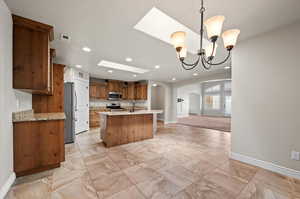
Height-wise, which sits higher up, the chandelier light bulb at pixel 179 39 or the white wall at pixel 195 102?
the chandelier light bulb at pixel 179 39

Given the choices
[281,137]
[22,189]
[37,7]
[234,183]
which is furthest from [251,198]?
[37,7]

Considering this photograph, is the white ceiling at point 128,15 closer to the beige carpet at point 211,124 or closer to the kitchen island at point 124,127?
the kitchen island at point 124,127

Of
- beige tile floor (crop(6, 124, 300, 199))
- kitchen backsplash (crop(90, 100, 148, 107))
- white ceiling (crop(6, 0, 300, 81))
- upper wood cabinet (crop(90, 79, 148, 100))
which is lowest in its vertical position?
beige tile floor (crop(6, 124, 300, 199))

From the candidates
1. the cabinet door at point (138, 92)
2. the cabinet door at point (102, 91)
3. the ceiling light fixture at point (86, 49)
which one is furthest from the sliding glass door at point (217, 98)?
the ceiling light fixture at point (86, 49)

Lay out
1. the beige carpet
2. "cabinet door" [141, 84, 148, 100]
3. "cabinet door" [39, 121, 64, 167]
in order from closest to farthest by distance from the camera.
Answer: "cabinet door" [39, 121, 64, 167] < the beige carpet < "cabinet door" [141, 84, 148, 100]

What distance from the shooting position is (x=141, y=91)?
21.4ft

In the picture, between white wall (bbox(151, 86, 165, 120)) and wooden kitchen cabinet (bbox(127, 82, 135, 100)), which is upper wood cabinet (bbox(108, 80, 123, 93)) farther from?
white wall (bbox(151, 86, 165, 120))

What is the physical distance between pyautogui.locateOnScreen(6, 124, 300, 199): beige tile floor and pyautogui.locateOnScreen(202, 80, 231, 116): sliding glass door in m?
8.84

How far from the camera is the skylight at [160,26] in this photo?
1725 millimetres

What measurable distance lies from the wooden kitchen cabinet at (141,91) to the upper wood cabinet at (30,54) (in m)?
4.73

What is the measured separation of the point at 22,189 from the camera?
151 cm

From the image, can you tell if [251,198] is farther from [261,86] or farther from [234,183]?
[261,86]

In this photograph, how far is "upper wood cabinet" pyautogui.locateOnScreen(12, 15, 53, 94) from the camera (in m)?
1.72

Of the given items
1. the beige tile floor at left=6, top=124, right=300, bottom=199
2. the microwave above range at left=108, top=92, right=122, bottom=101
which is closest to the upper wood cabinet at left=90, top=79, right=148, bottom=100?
the microwave above range at left=108, top=92, right=122, bottom=101
